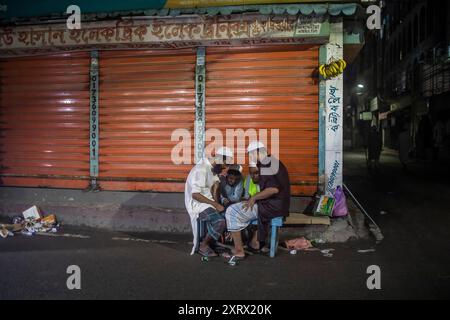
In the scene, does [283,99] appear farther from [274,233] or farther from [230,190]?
[274,233]

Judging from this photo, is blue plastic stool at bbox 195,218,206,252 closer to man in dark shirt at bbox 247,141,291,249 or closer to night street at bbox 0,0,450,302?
night street at bbox 0,0,450,302

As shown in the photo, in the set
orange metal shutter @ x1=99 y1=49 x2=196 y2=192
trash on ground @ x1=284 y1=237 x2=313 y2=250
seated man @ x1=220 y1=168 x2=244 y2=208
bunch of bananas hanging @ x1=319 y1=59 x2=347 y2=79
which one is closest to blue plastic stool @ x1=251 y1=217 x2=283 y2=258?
trash on ground @ x1=284 y1=237 x2=313 y2=250

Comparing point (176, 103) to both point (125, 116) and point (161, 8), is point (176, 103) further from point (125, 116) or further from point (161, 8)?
point (161, 8)

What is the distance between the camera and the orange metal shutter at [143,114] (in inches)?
343

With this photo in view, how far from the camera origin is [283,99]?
824cm

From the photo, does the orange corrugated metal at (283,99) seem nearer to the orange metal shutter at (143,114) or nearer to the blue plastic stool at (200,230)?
the orange metal shutter at (143,114)

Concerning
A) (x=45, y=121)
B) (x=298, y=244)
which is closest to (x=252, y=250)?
(x=298, y=244)

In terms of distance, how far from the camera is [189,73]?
8.65 meters

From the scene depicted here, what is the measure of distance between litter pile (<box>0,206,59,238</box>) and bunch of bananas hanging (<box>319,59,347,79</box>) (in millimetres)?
6007

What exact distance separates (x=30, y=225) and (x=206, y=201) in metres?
3.99

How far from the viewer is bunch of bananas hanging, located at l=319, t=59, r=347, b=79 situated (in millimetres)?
7668

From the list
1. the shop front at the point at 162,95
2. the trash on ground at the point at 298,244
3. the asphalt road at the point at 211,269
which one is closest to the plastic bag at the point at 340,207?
the shop front at the point at 162,95

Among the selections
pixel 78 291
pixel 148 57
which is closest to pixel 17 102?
pixel 148 57

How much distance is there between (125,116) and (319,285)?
5637mm
